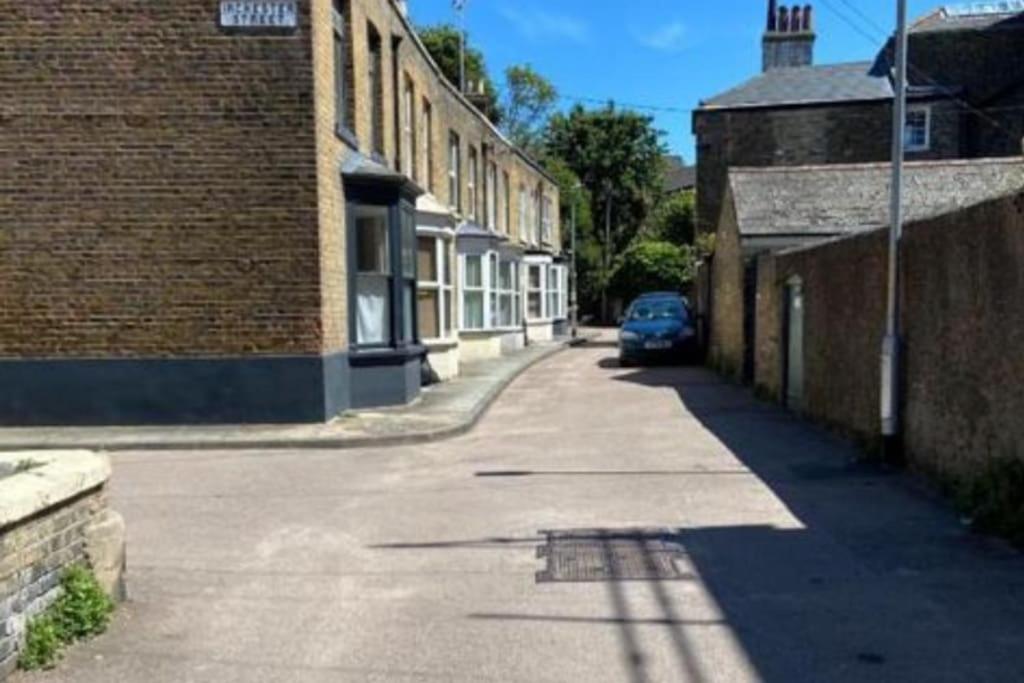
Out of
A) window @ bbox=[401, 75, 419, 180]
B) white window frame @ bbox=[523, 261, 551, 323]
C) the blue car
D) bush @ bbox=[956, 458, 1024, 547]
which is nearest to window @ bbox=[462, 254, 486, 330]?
the blue car

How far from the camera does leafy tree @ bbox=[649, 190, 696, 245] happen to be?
56000 mm

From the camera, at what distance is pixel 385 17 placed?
17.1 m

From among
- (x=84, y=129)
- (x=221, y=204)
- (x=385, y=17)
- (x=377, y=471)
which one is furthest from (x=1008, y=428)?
(x=385, y=17)

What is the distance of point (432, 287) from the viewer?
18469 millimetres

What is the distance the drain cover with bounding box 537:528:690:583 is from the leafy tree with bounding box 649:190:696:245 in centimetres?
4904

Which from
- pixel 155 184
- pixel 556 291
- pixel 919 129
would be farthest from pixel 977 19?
pixel 155 184

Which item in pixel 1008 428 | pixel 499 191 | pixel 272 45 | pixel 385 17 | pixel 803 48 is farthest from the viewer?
pixel 803 48

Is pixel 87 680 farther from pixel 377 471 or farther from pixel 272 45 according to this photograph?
pixel 272 45

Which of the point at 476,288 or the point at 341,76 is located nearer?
the point at 341,76

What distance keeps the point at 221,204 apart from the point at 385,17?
5941 mm

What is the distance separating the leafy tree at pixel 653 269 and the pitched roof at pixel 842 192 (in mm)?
25170

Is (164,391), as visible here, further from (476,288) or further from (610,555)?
(476,288)

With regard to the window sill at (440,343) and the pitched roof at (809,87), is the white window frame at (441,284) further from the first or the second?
the pitched roof at (809,87)

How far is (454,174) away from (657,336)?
6432mm
